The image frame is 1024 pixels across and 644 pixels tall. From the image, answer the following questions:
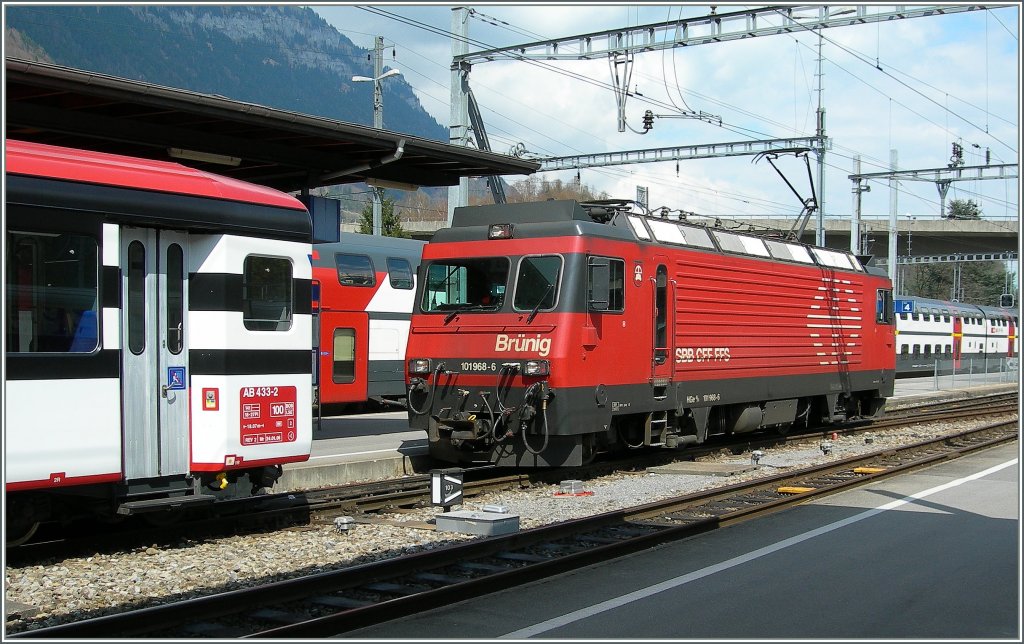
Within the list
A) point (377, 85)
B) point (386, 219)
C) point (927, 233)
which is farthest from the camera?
point (927, 233)

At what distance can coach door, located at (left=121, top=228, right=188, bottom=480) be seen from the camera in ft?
27.0

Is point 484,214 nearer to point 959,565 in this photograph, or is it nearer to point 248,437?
point 248,437

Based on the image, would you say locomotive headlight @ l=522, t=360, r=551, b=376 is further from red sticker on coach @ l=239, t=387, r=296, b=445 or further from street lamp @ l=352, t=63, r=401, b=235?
street lamp @ l=352, t=63, r=401, b=235

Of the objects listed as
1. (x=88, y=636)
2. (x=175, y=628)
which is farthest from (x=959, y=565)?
(x=88, y=636)

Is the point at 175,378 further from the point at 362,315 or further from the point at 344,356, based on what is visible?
the point at 362,315

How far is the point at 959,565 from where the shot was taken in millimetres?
8164

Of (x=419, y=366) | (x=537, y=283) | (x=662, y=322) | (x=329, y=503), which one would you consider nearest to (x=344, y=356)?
(x=419, y=366)

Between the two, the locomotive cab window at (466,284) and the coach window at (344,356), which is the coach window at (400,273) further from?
the locomotive cab window at (466,284)

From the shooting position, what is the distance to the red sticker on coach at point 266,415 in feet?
29.1

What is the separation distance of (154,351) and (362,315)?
40.0ft

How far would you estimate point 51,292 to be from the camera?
766cm

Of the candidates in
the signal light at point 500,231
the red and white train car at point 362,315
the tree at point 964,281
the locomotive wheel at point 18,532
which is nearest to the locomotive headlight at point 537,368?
the signal light at point 500,231

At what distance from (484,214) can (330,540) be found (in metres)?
5.82

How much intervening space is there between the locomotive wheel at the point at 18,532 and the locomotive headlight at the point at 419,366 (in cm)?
595
